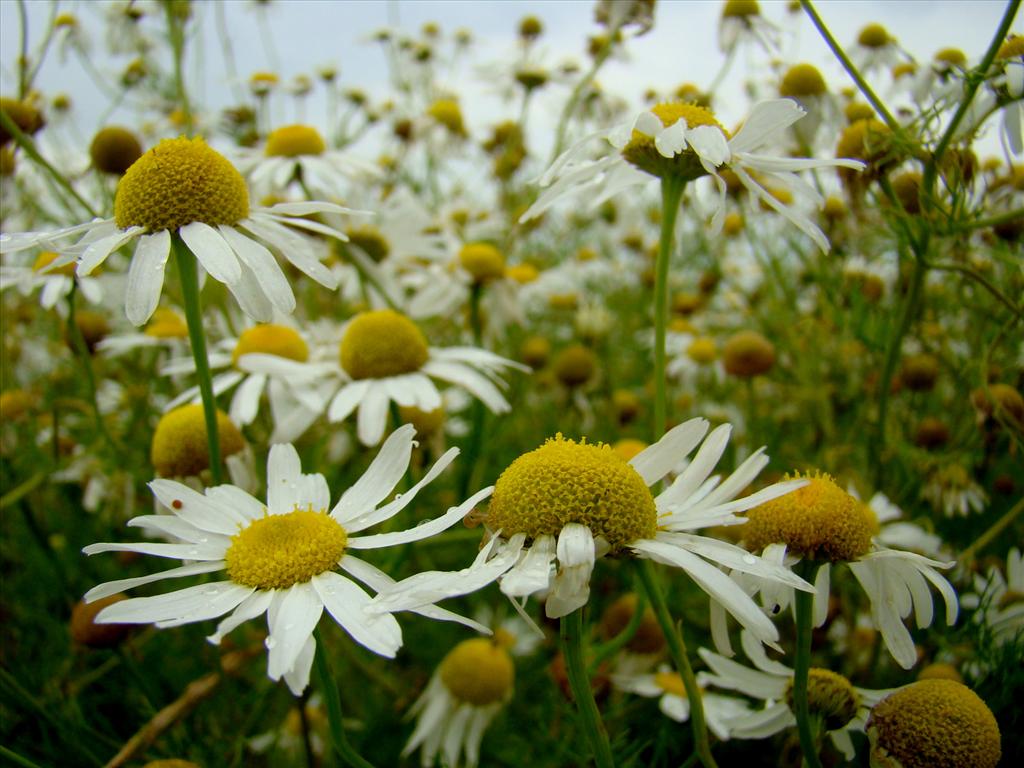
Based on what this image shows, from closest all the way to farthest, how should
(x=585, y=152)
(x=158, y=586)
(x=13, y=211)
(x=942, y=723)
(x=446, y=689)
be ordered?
(x=942, y=723)
(x=585, y=152)
(x=446, y=689)
(x=158, y=586)
(x=13, y=211)

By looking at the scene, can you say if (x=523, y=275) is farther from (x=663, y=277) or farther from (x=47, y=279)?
(x=663, y=277)

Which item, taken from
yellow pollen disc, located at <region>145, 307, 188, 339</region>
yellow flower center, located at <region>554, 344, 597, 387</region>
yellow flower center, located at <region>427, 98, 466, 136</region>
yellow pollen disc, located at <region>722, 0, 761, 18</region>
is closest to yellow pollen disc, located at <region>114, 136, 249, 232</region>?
yellow pollen disc, located at <region>145, 307, 188, 339</region>

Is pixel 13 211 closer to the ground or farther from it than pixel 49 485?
farther from it

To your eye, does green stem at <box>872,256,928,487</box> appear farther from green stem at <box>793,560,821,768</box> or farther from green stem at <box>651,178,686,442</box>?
green stem at <box>793,560,821,768</box>

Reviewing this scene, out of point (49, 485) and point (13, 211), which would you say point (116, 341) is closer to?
point (49, 485)

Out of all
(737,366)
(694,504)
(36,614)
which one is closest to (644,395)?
(737,366)

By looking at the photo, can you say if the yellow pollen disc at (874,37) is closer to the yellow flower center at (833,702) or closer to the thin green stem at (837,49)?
the thin green stem at (837,49)
